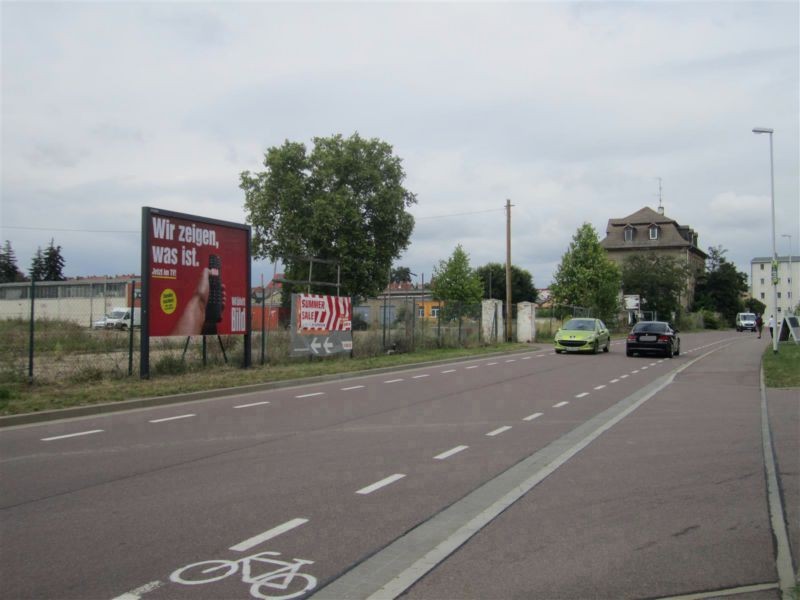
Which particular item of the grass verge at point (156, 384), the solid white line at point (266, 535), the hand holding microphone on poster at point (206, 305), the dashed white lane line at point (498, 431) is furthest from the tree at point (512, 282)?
the solid white line at point (266, 535)

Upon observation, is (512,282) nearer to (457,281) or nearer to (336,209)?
(457,281)

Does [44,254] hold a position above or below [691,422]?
above

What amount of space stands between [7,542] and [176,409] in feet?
25.4

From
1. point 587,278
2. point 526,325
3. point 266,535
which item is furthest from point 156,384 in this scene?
point 587,278

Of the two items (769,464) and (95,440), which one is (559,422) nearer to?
(769,464)

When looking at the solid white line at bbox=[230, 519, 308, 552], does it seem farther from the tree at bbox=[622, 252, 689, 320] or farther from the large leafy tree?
the large leafy tree

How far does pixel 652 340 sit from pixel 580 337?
3.24 metres

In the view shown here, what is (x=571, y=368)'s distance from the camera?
23.4 m

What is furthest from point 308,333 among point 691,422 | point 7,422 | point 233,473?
point 233,473

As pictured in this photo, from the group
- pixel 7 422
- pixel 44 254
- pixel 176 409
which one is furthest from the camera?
pixel 44 254

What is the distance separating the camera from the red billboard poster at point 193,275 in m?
16.9

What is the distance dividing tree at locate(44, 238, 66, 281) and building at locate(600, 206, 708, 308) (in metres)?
71.0

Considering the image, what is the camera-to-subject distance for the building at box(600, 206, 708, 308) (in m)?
99.4

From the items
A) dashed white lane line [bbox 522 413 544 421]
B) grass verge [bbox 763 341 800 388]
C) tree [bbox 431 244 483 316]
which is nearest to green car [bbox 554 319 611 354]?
grass verge [bbox 763 341 800 388]
